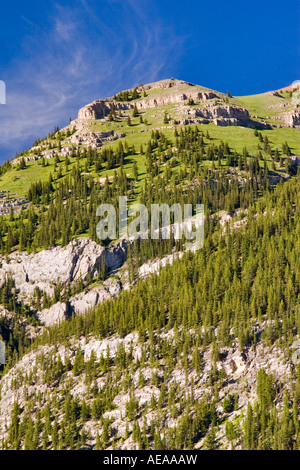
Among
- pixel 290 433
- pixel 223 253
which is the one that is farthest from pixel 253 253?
pixel 290 433

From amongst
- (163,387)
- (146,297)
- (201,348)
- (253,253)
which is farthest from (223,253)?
(163,387)

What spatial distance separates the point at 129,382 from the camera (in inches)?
5748

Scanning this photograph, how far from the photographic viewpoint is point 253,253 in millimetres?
177875

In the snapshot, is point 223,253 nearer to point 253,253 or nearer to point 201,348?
point 253,253

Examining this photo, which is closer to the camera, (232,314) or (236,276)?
(232,314)

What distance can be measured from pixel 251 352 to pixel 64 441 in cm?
5555

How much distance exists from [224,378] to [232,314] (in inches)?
854

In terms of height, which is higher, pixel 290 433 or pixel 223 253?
pixel 223 253
